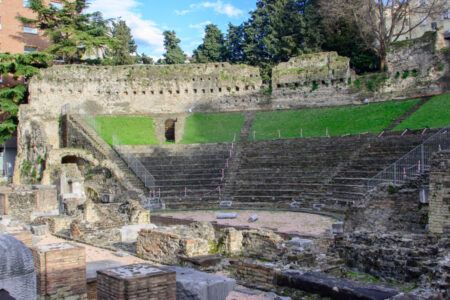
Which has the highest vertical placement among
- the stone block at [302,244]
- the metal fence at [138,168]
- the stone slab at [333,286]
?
the metal fence at [138,168]

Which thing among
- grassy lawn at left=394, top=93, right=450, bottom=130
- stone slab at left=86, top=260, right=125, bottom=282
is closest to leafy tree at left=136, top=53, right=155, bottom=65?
grassy lawn at left=394, top=93, right=450, bottom=130

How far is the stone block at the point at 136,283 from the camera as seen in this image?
486 centimetres

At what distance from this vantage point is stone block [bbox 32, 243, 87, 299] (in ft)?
20.1

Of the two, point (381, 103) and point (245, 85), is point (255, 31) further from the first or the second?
point (381, 103)

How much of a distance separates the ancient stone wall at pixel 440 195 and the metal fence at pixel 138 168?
48.3 feet

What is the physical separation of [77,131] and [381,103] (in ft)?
65.3

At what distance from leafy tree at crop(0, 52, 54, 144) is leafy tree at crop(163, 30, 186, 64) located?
64.3 ft

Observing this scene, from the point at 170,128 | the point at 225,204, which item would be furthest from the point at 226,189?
the point at 170,128

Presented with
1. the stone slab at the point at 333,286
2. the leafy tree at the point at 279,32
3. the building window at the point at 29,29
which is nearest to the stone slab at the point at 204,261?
the stone slab at the point at 333,286

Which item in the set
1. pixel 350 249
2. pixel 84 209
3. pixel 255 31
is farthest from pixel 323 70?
pixel 350 249

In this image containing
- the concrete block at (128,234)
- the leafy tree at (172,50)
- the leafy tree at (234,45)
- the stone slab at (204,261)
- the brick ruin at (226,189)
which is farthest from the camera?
the leafy tree at (172,50)

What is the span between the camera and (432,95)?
26.9 m

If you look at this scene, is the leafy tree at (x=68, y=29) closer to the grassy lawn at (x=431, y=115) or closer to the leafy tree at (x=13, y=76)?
the leafy tree at (x=13, y=76)

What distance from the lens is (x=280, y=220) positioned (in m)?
16.3
